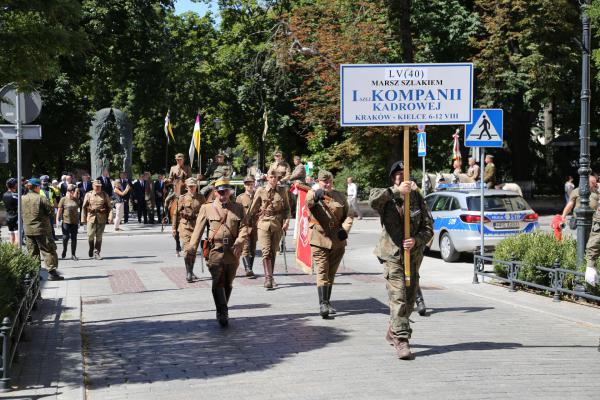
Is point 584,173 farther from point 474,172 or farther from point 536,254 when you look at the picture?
point 474,172

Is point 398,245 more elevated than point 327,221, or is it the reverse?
point 327,221

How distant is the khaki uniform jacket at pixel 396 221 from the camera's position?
27.2 ft

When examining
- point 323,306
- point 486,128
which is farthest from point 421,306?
point 486,128

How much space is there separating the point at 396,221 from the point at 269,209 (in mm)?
6117

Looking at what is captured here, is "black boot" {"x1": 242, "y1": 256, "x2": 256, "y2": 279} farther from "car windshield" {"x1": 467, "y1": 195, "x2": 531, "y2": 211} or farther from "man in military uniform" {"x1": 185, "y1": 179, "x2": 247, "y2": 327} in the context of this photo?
"car windshield" {"x1": 467, "y1": 195, "x2": 531, "y2": 211}

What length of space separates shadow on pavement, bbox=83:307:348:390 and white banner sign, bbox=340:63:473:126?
243 cm

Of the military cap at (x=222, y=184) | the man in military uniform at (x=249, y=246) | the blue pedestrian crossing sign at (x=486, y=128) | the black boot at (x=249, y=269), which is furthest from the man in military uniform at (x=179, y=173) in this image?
the military cap at (x=222, y=184)

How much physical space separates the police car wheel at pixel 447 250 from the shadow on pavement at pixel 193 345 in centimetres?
780

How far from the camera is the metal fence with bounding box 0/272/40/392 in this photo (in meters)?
6.90

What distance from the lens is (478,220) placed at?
57.9 ft

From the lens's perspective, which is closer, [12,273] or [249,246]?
[12,273]

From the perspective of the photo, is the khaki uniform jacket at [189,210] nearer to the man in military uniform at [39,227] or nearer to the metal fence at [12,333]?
the man in military uniform at [39,227]

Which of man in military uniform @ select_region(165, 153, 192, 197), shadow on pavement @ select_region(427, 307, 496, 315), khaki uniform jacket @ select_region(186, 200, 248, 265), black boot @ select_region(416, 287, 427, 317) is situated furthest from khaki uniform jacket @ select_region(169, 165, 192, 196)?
black boot @ select_region(416, 287, 427, 317)

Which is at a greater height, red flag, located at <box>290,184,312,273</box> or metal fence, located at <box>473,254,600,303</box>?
red flag, located at <box>290,184,312,273</box>
